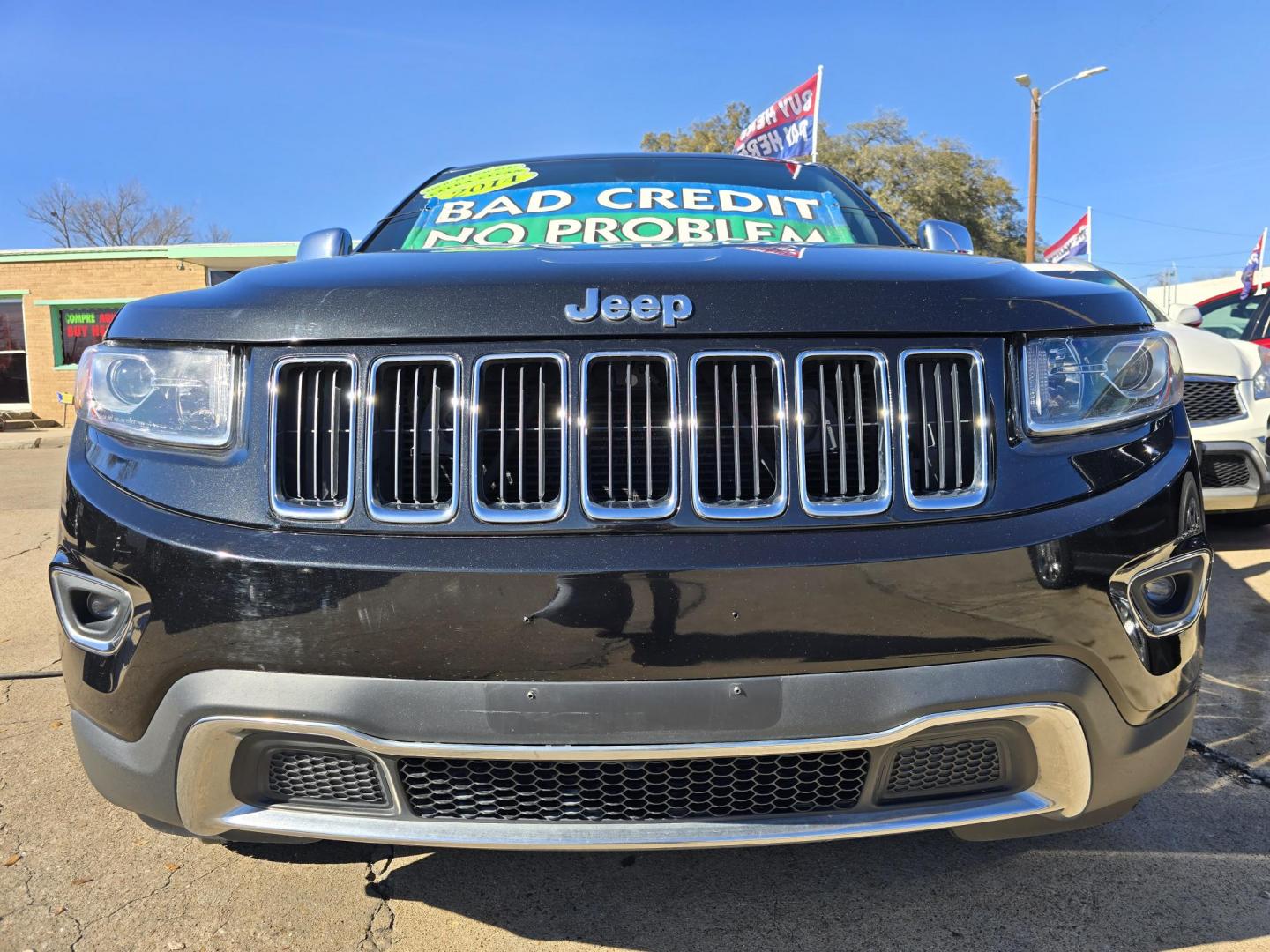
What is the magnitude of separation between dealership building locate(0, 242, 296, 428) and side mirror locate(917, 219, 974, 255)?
21.7 m

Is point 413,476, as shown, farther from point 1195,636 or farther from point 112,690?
point 1195,636

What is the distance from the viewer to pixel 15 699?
3256 mm

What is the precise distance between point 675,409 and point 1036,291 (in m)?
0.75

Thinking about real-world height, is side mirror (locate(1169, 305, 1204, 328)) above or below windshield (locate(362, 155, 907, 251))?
below

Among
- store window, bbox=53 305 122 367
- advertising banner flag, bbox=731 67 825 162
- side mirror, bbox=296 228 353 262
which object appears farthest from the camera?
store window, bbox=53 305 122 367

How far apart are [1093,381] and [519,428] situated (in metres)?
1.06

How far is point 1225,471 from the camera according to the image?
17.3 feet

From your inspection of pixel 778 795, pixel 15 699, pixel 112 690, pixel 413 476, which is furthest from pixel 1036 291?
pixel 15 699

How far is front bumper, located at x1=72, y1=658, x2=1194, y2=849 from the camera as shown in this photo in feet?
4.93

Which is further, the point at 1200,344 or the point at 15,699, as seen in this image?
the point at 1200,344

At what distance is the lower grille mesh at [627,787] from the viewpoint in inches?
62.9

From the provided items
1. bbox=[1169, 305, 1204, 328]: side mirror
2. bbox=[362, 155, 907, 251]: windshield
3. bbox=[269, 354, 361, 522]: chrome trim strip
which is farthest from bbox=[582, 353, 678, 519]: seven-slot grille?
bbox=[1169, 305, 1204, 328]: side mirror

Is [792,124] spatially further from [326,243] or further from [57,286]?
[57,286]

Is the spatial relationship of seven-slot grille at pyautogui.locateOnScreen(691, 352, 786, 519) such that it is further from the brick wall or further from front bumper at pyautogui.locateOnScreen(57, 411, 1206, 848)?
the brick wall
